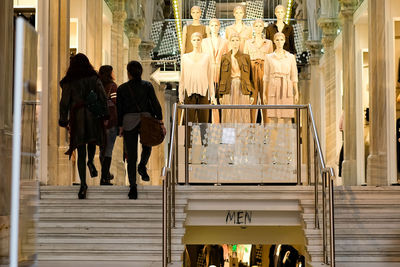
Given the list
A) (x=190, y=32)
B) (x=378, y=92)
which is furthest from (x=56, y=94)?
(x=378, y=92)

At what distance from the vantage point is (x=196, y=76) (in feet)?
42.1

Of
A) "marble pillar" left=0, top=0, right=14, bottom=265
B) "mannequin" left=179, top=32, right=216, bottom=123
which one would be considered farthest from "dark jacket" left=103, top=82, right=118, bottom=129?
"mannequin" left=179, top=32, right=216, bottom=123

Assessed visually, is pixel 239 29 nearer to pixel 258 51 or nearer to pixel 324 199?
pixel 258 51

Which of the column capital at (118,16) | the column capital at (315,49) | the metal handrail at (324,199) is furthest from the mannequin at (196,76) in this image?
the column capital at (315,49)

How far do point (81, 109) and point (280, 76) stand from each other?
4034 millimetres

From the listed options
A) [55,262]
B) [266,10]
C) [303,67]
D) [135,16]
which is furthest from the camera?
[266,10]

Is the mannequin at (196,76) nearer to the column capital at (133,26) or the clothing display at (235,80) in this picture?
the clothing display at (235,80)

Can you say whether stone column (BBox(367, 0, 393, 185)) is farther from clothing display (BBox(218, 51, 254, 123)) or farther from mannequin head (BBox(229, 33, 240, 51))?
mannequin head (BBox(229, 33, 240, 51))

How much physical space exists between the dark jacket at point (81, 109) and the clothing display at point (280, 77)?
378 centimetres

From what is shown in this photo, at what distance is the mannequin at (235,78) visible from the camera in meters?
12.9

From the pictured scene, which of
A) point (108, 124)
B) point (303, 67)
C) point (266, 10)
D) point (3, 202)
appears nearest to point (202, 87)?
point (108, 124)

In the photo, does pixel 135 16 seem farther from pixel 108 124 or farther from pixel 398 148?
pixel 108 124

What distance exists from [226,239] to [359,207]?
79.7 inches

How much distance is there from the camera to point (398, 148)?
1435 centimetres
